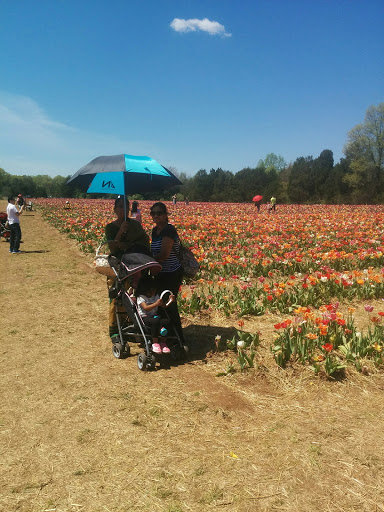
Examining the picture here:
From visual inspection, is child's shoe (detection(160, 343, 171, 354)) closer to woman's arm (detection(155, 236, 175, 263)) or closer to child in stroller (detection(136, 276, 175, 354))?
child in stroller (detection(136, 276, 175, 354))

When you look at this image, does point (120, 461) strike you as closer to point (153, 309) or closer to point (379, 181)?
point (153, 309)

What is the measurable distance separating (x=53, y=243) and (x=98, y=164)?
13027 millimetres

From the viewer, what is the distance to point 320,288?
7207 mm

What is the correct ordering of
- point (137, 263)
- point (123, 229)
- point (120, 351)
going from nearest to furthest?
point (137, 263) → point (120, 351) → point (123, 229)

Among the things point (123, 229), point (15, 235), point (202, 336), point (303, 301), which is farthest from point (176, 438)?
point (15, 235)

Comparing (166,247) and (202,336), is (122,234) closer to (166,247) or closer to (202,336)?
(166,247)

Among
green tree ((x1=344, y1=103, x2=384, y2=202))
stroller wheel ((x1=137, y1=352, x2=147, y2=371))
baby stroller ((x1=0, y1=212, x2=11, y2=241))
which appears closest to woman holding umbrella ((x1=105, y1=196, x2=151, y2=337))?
stroller wheel ((x1=137, y1=352, x2=147, y2=371))

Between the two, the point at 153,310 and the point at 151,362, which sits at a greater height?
the point at 153,310

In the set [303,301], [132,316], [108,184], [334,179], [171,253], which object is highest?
[334,179]

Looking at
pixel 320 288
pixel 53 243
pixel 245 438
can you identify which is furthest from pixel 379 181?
Result: pixel 245 438

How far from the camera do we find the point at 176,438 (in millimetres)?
3342

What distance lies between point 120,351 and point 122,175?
91.5 inches

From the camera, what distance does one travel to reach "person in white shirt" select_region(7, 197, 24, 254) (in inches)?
507

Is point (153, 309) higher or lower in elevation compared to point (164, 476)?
higher
